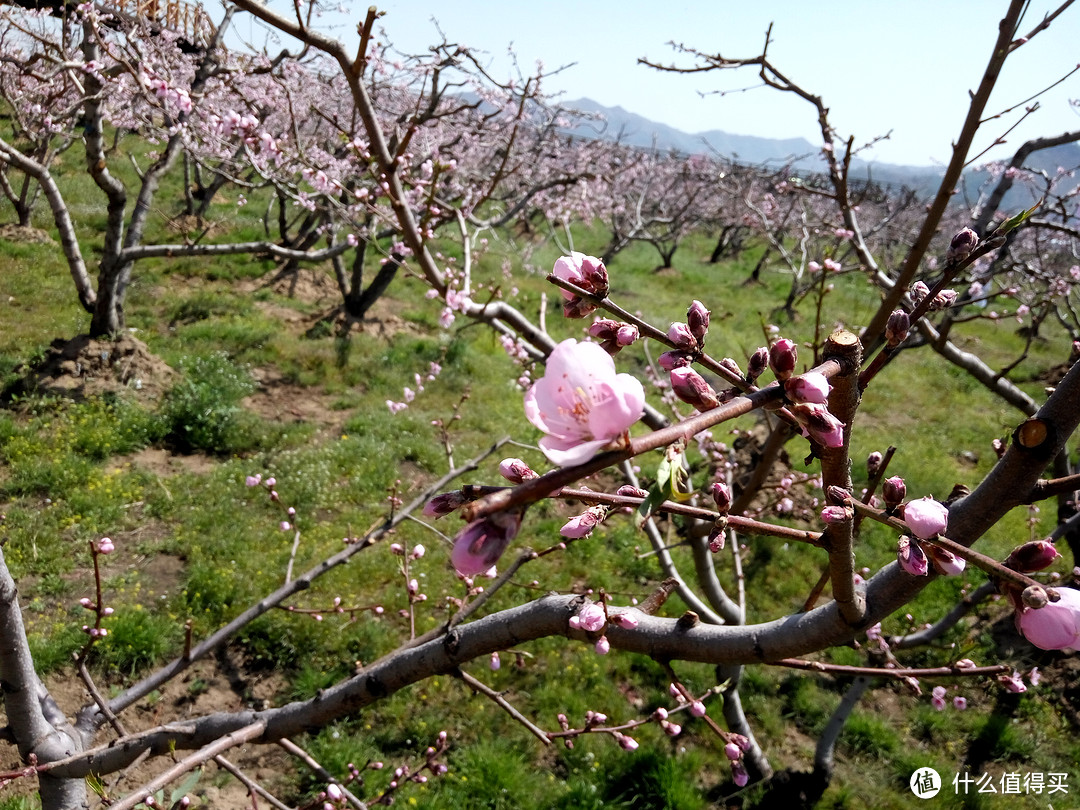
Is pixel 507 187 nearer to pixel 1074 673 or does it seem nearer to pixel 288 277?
pixel 288 277

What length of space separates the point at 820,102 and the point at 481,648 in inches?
116

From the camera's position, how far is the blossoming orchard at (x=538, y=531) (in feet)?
2.83

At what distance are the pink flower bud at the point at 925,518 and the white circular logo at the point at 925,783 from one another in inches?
137

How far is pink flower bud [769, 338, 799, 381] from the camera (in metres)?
0.70

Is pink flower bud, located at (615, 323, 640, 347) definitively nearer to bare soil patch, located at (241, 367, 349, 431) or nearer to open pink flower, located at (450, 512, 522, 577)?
open pink flower, located at (450, 512, 522, 577)

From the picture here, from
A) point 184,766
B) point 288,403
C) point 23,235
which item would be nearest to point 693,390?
point 184,766

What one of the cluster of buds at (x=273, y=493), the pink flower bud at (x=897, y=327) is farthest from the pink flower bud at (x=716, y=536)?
the cluster of buds at (x=273, y=493)

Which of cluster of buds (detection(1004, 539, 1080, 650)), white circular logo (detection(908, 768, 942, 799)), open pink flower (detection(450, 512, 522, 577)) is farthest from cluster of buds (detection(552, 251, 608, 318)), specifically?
white circular logo (detection(908, 768, 942, 799))

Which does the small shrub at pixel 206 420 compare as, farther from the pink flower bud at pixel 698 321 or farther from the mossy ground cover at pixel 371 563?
the pink flower bud at pixel 698 321

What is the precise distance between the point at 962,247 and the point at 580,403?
0.72m

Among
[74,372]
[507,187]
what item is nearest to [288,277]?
[74,372]

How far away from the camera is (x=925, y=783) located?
3436 mm

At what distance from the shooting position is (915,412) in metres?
9.08

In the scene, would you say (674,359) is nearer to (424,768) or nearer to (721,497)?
(721,497)
